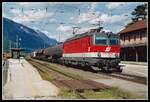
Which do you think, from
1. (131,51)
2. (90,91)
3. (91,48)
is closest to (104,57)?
(91,48)

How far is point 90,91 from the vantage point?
16250 millimetres

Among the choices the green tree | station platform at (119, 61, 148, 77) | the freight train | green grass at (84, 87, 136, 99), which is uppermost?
the green tree

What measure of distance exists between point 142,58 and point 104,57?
1312 inches

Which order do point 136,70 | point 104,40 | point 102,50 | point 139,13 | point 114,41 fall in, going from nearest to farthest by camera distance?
point 102,50, point 104,40, point 114,41, point 136,70, point 139,13

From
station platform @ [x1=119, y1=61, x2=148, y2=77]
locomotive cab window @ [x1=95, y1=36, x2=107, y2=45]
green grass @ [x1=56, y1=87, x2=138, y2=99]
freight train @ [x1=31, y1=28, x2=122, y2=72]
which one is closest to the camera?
green grass @ [x1=56, y1=87, x2=138, y2=99]

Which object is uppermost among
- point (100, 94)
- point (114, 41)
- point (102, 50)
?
point (114, 41)

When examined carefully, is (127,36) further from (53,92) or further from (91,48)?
(53,92)

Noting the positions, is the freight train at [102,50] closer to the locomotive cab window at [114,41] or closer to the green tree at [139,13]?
the locomotive cab window at [114,41]

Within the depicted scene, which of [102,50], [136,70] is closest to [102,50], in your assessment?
[102,50]

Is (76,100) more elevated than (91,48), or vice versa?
(91,48)

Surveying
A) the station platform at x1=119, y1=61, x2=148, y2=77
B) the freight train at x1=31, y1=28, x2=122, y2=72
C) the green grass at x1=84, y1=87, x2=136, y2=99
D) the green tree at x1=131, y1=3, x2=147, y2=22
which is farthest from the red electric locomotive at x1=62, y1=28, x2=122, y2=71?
the green tree at x1=131, y1=3, x2=147, y2=22

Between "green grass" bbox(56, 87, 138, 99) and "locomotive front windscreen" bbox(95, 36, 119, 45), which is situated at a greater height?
"locomotive front windscreen" bbox(95, 36, 119, 45)

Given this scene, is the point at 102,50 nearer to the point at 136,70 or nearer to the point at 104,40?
the point at 104,40

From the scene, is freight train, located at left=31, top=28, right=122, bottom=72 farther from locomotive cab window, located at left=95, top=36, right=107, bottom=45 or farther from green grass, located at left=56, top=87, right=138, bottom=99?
green grass, located at left=56, top=87, right=138, bottom=99
